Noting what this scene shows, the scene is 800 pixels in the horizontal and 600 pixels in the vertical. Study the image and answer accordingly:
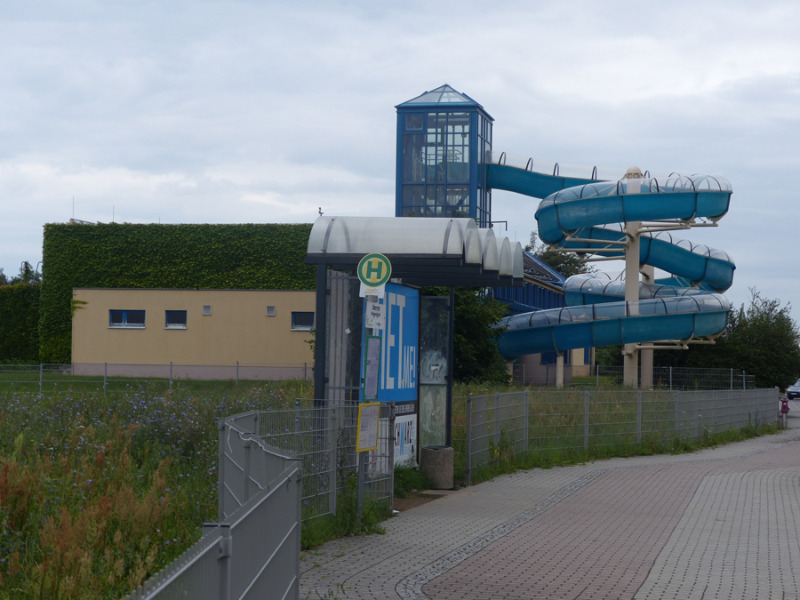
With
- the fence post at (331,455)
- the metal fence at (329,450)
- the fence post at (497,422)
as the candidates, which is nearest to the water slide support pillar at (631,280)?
the fence post at (497,422)

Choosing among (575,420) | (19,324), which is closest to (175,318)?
(19,324)

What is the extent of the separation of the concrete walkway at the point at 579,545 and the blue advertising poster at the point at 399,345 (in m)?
1.56

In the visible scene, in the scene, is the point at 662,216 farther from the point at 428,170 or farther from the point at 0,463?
the point at 0,463

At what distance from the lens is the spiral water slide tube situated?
37.3 m

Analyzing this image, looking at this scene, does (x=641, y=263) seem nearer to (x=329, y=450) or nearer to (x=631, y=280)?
(x=631, y=280)

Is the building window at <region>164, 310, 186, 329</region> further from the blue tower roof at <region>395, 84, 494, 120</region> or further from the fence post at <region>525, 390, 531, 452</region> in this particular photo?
the fence post at <region>525, 390, 531, 452</region>

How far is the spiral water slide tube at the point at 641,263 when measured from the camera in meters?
37.3

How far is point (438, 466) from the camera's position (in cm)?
1481

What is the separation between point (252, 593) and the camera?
4.56 meters

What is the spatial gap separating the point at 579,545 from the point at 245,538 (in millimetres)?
7133

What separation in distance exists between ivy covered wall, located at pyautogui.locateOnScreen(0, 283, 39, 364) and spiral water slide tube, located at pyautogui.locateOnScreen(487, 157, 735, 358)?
75.3ft

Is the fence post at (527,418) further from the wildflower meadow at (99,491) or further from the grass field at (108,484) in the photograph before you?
the wildflower meadow at (99,491)

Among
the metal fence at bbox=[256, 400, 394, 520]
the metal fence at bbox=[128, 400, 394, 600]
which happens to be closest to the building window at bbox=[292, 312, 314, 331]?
the metal fence at bbox=[128, 400, 394, 600]

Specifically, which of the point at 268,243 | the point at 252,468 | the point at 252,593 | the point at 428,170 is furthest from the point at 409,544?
the point at 428,170
